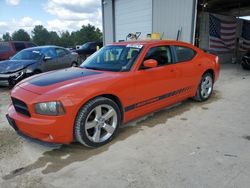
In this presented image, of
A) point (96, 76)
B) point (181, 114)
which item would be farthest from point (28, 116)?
point (181, 114)

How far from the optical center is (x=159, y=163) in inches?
112

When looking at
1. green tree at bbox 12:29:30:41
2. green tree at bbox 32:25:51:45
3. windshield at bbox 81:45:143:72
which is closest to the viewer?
windshield at bbox 81:45:143:72

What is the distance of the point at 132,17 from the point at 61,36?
87.2 meters

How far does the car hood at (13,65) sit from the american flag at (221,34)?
397 inches

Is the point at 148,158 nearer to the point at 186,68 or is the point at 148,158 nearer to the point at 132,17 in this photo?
the point at 186,68

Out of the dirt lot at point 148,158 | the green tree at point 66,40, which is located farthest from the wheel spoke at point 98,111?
the green tree at point 66,40

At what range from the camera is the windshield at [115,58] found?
3.78m

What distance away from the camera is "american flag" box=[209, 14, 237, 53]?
13.1 m

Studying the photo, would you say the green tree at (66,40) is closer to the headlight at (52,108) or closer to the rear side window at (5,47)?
the rear side window at (5,47)

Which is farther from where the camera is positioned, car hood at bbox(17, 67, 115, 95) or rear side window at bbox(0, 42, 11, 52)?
rear side window at bbox(0, 42, 11, 52)

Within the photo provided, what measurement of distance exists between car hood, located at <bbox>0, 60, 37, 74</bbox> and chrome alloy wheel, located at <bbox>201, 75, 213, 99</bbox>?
219 inches

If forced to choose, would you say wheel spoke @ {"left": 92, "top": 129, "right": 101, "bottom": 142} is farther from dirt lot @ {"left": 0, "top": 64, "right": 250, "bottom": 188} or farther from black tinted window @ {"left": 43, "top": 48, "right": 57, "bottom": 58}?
black tinted window @ {"left": 43, "top": 48, "right": 57, "bottom": 58}

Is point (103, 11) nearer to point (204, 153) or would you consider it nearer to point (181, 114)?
point (181, 114)

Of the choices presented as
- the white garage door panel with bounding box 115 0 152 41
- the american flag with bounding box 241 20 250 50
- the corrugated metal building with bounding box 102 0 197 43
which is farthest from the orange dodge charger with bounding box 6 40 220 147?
the american flag with bounding box 241 20 250 50
